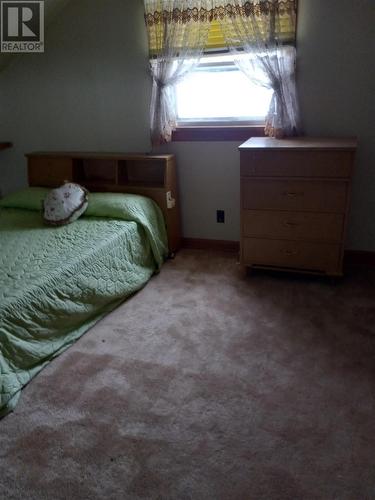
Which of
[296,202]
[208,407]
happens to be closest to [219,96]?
[296,202]

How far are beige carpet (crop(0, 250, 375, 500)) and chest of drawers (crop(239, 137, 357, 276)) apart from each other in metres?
0.28

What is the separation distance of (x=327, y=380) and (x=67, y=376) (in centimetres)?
Answer: 116

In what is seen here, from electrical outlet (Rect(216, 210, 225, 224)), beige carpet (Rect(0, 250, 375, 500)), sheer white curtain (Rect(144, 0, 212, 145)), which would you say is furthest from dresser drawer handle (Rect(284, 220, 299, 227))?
sheer white curtain (Rect(144, 0, 212, 145))

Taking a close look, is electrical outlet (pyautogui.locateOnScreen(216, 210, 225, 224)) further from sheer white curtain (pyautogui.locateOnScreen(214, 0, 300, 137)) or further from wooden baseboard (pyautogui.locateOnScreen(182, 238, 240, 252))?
sheer white curtain (pyautogui.locateOnScreen(214, 0, 300, 137))

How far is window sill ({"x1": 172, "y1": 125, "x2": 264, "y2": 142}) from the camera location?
292 cm

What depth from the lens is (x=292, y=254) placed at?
8.57ft

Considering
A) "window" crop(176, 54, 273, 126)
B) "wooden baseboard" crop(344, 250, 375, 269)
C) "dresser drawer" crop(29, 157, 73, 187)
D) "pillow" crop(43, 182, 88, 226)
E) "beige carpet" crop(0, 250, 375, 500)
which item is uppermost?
"window" crop(176, 54, 273, 126)

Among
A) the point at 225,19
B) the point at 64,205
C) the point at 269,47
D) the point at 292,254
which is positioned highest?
the point at 225,19

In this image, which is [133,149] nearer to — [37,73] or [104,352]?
[37,73]

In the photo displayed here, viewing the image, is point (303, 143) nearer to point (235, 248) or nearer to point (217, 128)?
point (217, 128)

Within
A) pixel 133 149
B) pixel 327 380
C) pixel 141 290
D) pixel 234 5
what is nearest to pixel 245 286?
pixel 141 290

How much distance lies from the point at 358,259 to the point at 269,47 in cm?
159

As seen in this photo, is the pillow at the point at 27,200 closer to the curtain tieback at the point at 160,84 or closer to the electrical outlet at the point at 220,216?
the curtain tieback at the point at 160,84

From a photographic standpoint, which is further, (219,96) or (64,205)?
(219,96)
